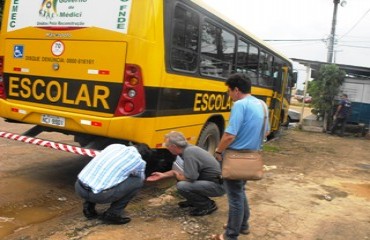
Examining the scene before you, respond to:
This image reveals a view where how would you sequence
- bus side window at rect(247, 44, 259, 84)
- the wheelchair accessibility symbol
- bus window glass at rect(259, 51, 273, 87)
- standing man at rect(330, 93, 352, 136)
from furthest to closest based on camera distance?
standing man at rect(330, 93, 352, 136)
bus window glass at rect(259, 51, 273, 87)
bus side window at rect(247, 44, 259, 84)
the wheelchair accessibility symbol

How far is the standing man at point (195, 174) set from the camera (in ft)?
16.1

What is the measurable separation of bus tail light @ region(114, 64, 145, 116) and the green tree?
1370 cm

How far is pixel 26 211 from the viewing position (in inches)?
206

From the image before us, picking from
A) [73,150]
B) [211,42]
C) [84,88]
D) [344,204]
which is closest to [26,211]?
[73,150]

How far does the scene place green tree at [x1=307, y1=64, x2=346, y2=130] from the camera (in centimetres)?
1747

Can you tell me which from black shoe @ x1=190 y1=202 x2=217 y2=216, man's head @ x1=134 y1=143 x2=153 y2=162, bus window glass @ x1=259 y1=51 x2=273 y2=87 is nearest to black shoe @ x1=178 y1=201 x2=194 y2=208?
black shoe @ x1=190 y1=202 x2=217 y2=216

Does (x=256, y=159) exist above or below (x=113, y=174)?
above

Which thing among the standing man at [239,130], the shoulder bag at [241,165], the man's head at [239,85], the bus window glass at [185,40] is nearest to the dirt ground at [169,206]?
the standing man at [239,130]

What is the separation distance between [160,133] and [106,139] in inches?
31.8

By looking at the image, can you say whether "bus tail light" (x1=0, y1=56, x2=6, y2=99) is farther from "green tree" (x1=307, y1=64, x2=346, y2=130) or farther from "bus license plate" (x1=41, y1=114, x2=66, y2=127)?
"green tree" (x1=307, y1=64, x2=346, y2=130)

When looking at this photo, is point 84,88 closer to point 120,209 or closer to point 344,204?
point 120,209

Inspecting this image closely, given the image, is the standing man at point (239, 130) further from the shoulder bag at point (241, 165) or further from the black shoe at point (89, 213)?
the black shoe at point (89, 213)

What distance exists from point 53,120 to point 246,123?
295cm

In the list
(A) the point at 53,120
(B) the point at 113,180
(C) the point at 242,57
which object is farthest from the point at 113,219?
(C) the point at 242,57
